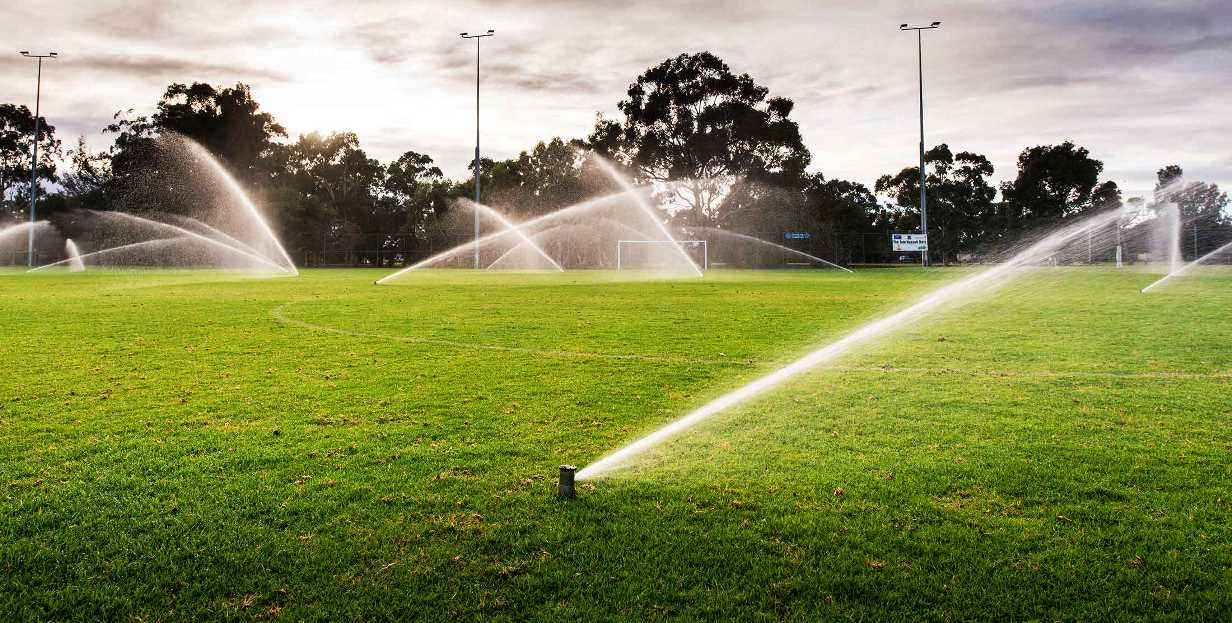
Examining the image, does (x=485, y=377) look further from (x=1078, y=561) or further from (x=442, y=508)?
(x=1078, y=561)

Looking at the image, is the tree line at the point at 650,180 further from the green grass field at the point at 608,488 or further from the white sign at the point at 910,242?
the green grass field at the point at 608,488

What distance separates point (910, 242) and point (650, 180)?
21.9 metres

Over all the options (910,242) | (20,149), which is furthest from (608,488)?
(20,149)

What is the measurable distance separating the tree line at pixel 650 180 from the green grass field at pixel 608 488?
175 ft

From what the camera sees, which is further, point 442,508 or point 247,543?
point 442,508

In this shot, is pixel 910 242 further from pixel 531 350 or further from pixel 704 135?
pixel 531 350

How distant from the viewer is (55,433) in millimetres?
5457

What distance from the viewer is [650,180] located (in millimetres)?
66188

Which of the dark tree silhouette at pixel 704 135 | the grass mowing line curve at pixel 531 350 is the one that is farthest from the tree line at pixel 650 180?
the grass mowing line curve at pixel 531 350

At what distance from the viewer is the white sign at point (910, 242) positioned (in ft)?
173

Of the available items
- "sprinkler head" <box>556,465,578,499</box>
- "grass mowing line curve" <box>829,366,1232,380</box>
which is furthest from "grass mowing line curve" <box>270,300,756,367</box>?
"sprinkler head" <box>556,465,578,499</box>

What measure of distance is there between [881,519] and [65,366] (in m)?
8.51

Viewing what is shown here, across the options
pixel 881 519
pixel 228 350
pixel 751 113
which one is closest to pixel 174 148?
pixel 751 113

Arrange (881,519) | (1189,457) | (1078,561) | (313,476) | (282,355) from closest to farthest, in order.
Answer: (1078,561) → (881,519) → (313,476) → (1189,457) → (282,355)
